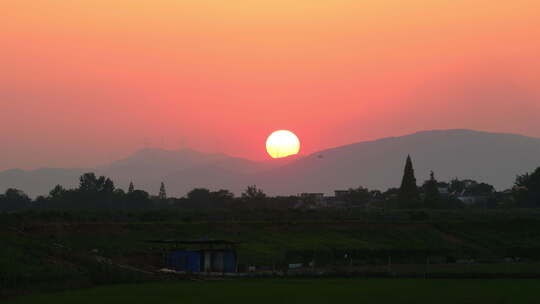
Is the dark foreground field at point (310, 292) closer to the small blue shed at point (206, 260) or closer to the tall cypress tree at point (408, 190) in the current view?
the small blue shed at point (206, 260)

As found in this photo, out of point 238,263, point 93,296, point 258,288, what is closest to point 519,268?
point 238,263

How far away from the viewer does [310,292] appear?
5400 centimetres

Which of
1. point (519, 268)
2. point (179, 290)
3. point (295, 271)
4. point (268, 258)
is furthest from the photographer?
point (268, 258)

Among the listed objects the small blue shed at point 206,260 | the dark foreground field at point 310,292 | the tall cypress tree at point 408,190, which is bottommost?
the dark foreground field at point 310,292

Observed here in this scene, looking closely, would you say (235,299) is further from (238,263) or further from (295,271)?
(238,263)

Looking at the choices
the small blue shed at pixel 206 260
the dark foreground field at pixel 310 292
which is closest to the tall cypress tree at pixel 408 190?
the small blue shed at pixel 206 260

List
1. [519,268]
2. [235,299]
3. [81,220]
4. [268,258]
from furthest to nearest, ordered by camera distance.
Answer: [81,220], [268,258], [519,268], [235,299]

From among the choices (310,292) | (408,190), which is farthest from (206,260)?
(408,190)

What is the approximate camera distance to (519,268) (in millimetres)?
79375

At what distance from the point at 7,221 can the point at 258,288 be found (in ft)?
136

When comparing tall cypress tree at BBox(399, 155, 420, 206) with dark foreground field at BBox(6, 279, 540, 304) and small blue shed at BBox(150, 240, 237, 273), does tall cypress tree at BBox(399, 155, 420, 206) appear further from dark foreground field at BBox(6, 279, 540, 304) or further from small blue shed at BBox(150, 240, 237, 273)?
dark foreground field at BBox(6, 279, 540, 304)

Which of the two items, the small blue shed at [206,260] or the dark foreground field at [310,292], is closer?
the dark foreground field at [310,292]

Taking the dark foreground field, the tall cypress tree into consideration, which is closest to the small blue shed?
the dark foreground field

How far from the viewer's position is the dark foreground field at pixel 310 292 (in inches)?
1914
